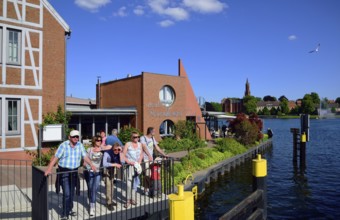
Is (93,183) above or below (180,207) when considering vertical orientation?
below

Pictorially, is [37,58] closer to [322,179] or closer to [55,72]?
[55,72]

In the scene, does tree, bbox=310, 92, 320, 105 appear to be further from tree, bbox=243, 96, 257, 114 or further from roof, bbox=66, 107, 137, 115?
roof, bbox=66, 107, 137, 115

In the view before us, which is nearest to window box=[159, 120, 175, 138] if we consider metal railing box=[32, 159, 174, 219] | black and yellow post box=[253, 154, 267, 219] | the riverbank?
the riverbank

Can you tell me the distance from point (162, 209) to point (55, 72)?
1088 centimetres

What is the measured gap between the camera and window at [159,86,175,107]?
2309 cm

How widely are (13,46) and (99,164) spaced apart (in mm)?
9862

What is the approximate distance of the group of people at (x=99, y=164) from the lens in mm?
6262

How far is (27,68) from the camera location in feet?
46.4

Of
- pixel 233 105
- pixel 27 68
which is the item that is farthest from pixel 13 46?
pixel 233 105

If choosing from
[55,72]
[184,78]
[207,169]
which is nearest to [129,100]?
[184,78]

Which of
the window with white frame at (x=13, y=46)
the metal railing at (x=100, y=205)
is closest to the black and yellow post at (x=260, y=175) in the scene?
the metal railing at (x=100, y=205)

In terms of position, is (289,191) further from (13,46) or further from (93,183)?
(13,46)

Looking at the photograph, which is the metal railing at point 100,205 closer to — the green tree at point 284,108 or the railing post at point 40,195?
the railing post at point 40,195

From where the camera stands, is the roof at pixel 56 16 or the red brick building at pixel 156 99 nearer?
the roof at pixel 56 16
